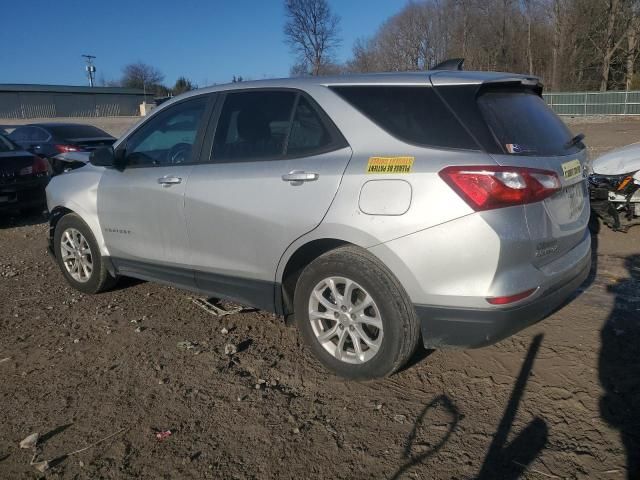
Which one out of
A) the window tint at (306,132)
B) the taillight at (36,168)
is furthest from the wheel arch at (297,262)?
the taillight at (36,168)

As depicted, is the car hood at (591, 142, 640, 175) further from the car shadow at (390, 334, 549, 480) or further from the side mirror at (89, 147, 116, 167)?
the side mirror at (89, 147, 116, 167)

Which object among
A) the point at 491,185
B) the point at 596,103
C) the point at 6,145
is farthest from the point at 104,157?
the point at 596,103

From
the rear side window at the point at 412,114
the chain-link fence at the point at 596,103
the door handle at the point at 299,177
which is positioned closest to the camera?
the rear side window at the point at 412,114

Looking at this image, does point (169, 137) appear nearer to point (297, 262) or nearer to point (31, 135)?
point (297, 262)

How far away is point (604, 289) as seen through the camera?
4734mm

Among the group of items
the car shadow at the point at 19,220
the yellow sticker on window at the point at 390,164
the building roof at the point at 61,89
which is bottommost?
the car shadow at the point at 19,220

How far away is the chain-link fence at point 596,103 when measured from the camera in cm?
3469

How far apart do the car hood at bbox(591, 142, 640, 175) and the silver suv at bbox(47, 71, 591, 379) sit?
3.23 m

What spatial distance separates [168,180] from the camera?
3982 millimetres

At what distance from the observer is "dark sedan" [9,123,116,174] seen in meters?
12.3

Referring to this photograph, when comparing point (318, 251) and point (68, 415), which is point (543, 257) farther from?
point (68, 415)

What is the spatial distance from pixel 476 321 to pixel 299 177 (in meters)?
1.31

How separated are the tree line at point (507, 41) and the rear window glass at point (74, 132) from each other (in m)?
33.2

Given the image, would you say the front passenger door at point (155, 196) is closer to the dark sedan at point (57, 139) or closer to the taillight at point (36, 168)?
the taillight at point (36, 168)
